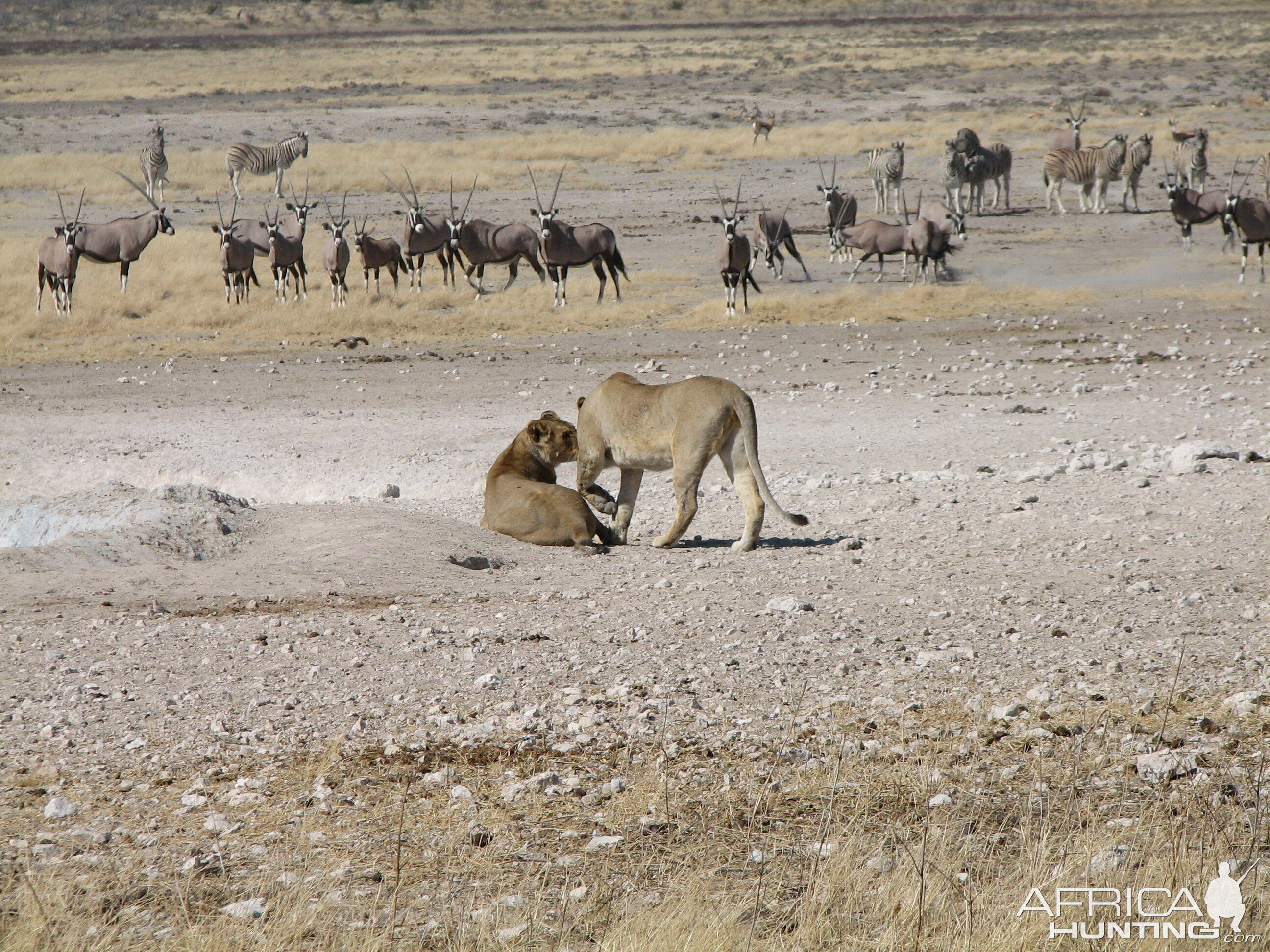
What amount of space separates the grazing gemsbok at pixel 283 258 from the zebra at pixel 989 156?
15.4 metres

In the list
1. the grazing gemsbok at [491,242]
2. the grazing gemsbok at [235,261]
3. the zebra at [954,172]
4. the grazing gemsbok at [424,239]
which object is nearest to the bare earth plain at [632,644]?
the grazing gemsbok at [235,261]

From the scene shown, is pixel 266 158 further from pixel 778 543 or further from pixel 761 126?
pixel 778 543

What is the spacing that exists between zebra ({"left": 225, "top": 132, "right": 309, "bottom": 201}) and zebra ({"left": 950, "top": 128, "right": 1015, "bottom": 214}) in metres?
18.0

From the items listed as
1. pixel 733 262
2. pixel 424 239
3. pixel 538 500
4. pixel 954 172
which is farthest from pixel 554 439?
pixel 954 172

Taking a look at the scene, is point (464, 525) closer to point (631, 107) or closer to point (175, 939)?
point (175, 939)

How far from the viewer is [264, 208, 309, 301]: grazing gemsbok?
2197cm

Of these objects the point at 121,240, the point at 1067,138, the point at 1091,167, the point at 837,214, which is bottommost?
the point at 121,240

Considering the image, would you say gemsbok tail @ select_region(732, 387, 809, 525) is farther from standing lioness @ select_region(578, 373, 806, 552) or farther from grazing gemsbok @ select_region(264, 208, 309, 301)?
grazing gemsbok @ select_region(264, 208, 309, 301)

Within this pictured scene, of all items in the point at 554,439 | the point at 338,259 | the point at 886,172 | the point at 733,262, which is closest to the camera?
the point at 554,439

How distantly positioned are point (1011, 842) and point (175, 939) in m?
2.34

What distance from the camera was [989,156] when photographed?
3064 centimetres

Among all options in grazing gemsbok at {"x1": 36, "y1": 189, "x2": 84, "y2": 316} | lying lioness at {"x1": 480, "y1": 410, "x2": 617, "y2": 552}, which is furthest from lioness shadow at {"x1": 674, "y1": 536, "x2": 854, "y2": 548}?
grazing gemsbok at {"x1": 36, "y1": 189, "x2": 84, "y2": 316}

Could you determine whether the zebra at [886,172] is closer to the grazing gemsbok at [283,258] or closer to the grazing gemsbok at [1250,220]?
the grazing gemsbok at [1250,220]

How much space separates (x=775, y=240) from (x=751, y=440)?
1630cm
